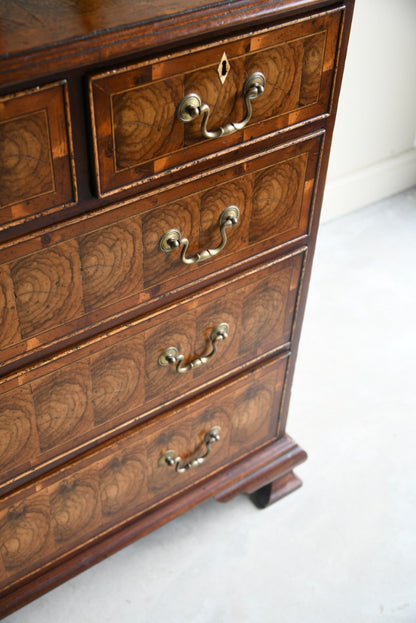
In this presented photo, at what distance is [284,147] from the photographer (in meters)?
0.90

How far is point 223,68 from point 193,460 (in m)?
0.61

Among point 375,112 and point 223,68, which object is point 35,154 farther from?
point 375,112

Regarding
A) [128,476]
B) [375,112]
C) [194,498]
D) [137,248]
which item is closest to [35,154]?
[137,248]

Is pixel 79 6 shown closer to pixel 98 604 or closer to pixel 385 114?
pixel 98 604

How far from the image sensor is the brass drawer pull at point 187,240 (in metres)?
0.87

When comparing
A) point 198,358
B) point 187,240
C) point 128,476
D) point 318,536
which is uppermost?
point 187,240

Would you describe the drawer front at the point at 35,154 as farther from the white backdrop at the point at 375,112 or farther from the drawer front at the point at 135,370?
the white backdrop at the point at 375,112

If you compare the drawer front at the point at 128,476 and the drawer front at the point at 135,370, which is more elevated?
the drawer front at the point at 135,370

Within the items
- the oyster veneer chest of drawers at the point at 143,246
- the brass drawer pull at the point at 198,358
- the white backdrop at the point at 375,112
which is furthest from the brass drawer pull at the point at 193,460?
the white backdrop at the point at 375,112

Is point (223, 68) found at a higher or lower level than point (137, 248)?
higher

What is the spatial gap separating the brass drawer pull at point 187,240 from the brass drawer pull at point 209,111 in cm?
12

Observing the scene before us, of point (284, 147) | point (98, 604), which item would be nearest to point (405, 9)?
point (284, 147)

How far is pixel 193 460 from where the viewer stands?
1161mm

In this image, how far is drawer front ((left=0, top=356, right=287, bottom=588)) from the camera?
99 cm
